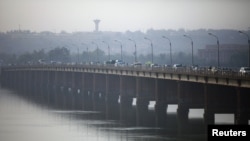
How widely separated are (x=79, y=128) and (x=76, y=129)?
142cm

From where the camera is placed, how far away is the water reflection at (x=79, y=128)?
4205 inches

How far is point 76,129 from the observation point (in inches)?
4678

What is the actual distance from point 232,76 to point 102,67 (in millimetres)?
81408

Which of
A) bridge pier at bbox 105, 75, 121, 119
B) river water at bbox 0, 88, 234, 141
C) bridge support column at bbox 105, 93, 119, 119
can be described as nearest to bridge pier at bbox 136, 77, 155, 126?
bridge support column at bbox 105, 93, 119, 119

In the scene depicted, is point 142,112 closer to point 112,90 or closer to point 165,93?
point 165,93

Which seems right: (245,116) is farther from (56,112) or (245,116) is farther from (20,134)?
(56,112)

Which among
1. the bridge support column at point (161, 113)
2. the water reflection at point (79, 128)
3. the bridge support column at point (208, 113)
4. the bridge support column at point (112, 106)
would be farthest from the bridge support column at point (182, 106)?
the bridge support column at point (112, 106)

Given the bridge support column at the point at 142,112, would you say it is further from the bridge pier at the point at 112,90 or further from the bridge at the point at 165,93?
the bridge pier at the point at 112,90

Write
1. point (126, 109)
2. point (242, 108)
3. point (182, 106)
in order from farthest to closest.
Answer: point (126, 109)
point (182, 106)
point (242, 108)

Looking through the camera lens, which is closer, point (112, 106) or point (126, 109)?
point (126, 109)

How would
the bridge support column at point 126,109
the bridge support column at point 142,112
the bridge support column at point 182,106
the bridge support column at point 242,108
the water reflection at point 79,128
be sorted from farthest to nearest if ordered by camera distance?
the bridge support column at point 126,109, the bridge support column at point 142,112, the bridge support column at point 182,106, the bridge support column at point 242,108, the water reflection at point 79,128

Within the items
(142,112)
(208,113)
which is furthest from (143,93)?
(208,113)

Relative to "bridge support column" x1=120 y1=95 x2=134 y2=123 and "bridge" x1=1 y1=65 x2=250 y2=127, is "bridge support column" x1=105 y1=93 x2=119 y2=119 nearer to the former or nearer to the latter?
"bridge" x1=1 y1=65 x2=250 y2=127

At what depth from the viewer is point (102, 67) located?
625 feet
